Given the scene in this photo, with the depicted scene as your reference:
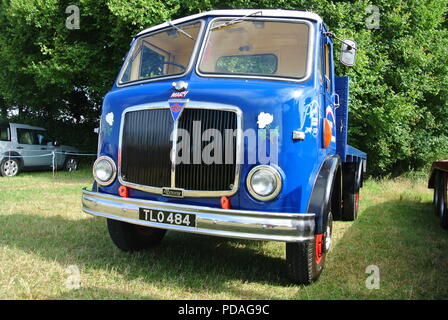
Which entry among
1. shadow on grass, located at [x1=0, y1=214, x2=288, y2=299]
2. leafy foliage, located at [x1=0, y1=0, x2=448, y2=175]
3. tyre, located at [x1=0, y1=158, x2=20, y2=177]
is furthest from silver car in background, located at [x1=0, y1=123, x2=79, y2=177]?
shadow on grass, located at [x1=0, y1=214, x2=288, y2=299]

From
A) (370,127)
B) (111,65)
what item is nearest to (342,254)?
(370,127)

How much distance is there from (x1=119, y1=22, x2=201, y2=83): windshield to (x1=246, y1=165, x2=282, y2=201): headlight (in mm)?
1401

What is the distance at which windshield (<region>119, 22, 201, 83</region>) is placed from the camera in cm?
405

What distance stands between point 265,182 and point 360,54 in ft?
29.3

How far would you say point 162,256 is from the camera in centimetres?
441

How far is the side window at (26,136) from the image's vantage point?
1323 cm

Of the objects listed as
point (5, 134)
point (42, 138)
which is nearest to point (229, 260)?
point (5, 134)

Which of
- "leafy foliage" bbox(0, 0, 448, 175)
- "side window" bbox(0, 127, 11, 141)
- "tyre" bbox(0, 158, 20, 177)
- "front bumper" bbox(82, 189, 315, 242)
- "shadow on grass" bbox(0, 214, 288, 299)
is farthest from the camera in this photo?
"side window" bbox(0, 127, 11, 141)

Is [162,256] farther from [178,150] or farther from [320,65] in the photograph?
[320,65]

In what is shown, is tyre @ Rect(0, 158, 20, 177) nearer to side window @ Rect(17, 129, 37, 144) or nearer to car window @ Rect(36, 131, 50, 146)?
side window @ Rect(17, 129, 37, 144)

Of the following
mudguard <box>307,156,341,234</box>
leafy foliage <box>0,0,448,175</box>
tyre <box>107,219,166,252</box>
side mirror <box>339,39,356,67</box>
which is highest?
leafy foliage <box>0,0,448,175</box>

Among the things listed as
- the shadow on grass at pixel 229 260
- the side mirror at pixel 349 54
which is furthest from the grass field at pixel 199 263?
the side mirror at pixel 349 54

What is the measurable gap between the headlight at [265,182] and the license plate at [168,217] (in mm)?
571
